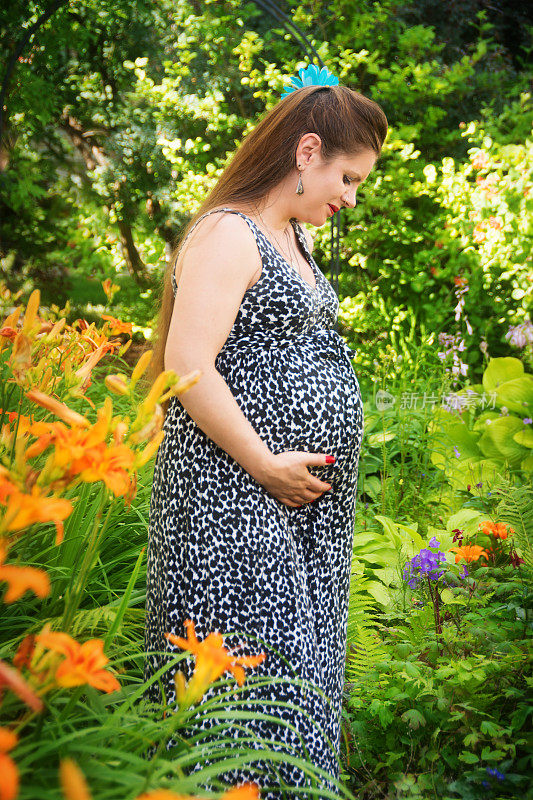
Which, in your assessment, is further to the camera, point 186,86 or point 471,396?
point 186,86

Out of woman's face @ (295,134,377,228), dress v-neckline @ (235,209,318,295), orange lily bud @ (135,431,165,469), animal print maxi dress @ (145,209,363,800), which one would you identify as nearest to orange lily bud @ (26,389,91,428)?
orange lily bud @ (135,431,165,469)

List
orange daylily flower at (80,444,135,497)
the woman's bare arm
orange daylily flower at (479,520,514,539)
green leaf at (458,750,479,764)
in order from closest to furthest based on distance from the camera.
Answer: orange daylily flower at (80,444,135,497)
the woman's bare arm
green leaf at (458,750,479,764)
orange daylily flower at (479,520,514,539)

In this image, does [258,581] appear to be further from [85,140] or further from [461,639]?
[85,140]

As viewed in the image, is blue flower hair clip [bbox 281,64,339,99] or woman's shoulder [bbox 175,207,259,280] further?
blue flower hair clip [bbox 281,64,339,99]

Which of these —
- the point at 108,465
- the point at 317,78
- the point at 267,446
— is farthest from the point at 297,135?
the point at 108,465

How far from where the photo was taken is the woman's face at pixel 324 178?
158cm

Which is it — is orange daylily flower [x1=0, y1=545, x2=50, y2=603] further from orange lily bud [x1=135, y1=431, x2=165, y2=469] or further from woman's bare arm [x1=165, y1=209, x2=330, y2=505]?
woman's bare arm [x1=165, y1=209, x2=330, y2=505]

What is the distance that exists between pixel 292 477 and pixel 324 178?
68 cm

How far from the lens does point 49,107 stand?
18.4ft

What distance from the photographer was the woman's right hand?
139 cm

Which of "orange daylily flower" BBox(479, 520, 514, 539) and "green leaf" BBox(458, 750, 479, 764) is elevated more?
"green leaf" BBox(458, 750, 479, 764)

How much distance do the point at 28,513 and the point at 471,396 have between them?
3.44m

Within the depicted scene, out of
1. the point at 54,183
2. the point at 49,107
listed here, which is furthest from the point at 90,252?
the point at 49,107

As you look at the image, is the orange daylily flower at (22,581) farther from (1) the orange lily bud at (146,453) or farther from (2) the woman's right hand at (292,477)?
Result: (2) the woman's right hand at (292,477)
